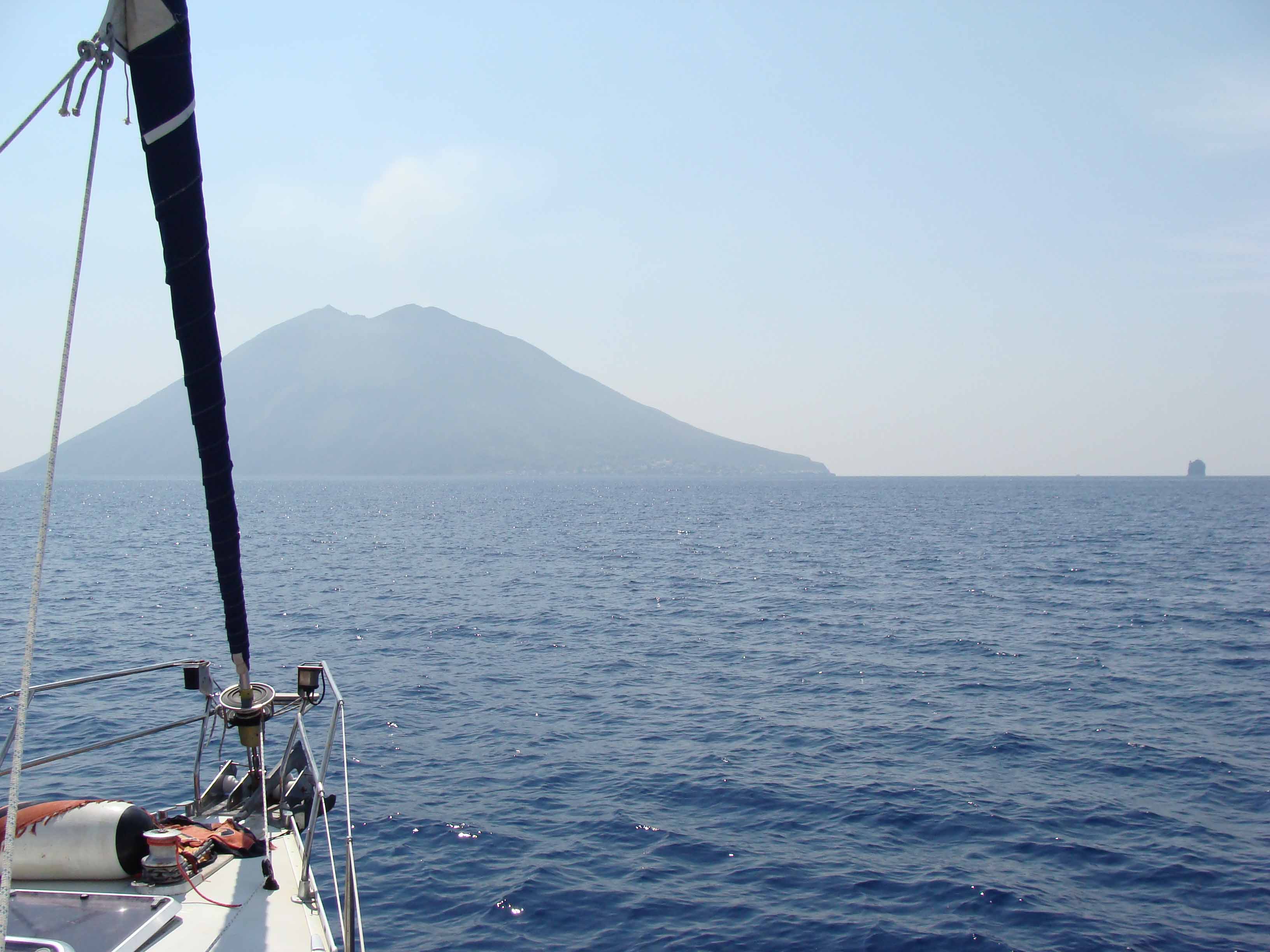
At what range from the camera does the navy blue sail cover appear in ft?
22.5

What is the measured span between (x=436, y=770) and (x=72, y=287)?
58.9ft

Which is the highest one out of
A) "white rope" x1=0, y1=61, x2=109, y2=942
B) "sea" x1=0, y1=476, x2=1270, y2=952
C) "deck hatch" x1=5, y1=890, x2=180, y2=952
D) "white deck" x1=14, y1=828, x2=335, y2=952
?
"white rope" x1=0, y1=61, x2=109, y2=942

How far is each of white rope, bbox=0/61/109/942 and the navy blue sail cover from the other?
0.32 meters

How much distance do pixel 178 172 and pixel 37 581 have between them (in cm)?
351

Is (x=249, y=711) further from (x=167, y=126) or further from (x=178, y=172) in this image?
(x=167, y=126)

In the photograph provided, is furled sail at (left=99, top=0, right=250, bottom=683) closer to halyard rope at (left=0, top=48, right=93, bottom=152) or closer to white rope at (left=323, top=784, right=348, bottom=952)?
halyard rope at (left=0, top=48, right=93, bottom=152)

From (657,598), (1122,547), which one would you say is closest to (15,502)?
(657,598)

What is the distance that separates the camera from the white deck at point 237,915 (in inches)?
337

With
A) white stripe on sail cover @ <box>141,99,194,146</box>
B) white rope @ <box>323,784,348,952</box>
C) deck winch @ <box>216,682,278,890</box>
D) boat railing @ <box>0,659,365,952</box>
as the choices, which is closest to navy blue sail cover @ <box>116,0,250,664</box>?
white stripe on sail cover @ <box>141,99,194,146</box>

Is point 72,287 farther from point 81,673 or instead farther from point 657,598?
point 657,598

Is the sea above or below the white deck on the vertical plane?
below

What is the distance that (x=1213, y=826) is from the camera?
18875mm

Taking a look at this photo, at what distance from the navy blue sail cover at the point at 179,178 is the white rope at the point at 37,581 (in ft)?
→ 1.05

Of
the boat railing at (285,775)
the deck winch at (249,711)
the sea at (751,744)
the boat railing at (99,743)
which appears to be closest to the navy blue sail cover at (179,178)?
the boat railing at (99,743)
